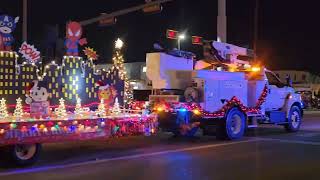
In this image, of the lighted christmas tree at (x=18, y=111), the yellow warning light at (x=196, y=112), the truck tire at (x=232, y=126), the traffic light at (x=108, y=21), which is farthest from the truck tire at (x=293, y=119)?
the lighted christmas tree at (x=18, y=111)

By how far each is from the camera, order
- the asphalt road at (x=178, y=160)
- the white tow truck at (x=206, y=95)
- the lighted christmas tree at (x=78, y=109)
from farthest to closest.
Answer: the white tow truck at (x=206, y=95), the lighted christmas tree at (x=78, y=109), the asphalt road at (x=178, y=160)

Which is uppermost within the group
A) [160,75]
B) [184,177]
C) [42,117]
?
[160,75]

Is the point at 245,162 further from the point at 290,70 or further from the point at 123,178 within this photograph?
the point at 290,70

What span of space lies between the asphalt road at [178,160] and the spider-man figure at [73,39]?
2.76m

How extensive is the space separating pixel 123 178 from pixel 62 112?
3.83 m

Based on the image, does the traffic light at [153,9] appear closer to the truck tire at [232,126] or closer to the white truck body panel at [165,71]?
the white truck body panel at [165,71]

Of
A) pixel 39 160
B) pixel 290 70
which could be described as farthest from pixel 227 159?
pixel 290 70

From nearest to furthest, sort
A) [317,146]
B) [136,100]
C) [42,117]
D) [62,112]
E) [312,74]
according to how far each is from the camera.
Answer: [42,117]
[62,112]
[317,146]
[136,100]
[312,74]

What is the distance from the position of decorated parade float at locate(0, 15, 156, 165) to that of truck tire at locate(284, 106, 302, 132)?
719cm

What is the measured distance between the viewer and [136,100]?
1795 centimetres

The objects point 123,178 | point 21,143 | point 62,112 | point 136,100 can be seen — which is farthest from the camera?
point 136,100

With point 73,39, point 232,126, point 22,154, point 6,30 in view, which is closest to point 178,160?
point 22,154

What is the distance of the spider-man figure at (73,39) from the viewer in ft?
44.6

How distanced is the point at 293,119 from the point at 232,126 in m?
4.30
